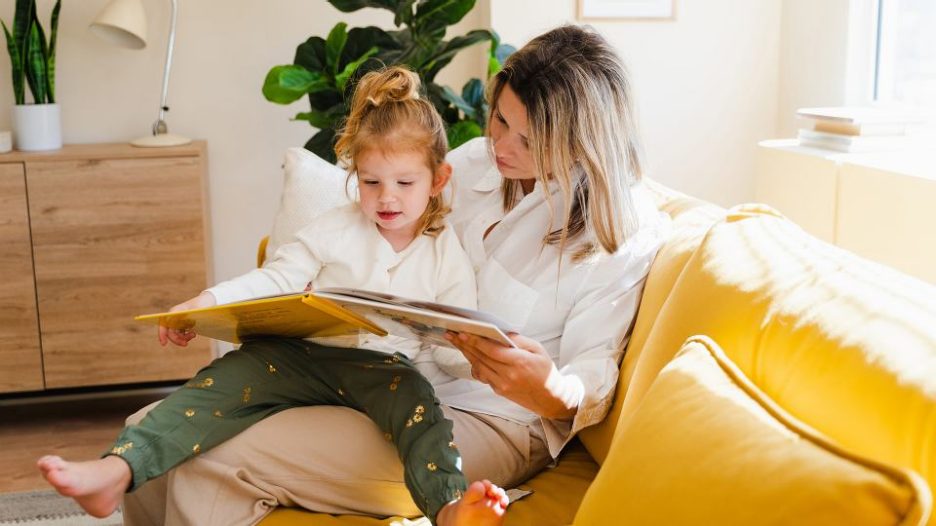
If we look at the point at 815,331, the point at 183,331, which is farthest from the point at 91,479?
the point at 815,331

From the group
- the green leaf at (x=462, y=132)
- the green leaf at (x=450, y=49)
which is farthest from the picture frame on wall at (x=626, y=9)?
the green leaf at (x=462, y=132)

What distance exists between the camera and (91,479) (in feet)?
4.88

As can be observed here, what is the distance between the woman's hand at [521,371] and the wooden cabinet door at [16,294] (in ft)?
7.35

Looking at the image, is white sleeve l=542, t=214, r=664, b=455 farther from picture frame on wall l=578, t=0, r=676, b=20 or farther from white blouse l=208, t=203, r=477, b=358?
picture frame on wall l=578, t=0, r=676, b=20

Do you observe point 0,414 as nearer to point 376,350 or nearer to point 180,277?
point 180,277

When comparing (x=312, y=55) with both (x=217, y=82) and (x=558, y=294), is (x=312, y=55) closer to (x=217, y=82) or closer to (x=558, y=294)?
(x=217, y=82)

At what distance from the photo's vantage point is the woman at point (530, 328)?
1640 millimetres

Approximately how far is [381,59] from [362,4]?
0.19 metres

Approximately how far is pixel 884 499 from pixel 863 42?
8.43 ft

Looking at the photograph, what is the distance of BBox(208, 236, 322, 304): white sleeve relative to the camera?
6.05ft

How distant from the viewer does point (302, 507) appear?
1.68m

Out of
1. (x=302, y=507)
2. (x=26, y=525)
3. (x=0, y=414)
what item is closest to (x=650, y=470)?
(x=302, y=507)

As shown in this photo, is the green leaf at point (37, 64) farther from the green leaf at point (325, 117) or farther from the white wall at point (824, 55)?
the white wall at point (824, 55)

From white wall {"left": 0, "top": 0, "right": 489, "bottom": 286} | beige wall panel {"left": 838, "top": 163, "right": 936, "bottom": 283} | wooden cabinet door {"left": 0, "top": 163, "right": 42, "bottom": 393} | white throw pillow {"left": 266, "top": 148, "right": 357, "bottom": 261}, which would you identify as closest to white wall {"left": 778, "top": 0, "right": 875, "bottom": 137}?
beige wall panel {"left": 838, "top": 163, "right": 936, "bottom": 283}
